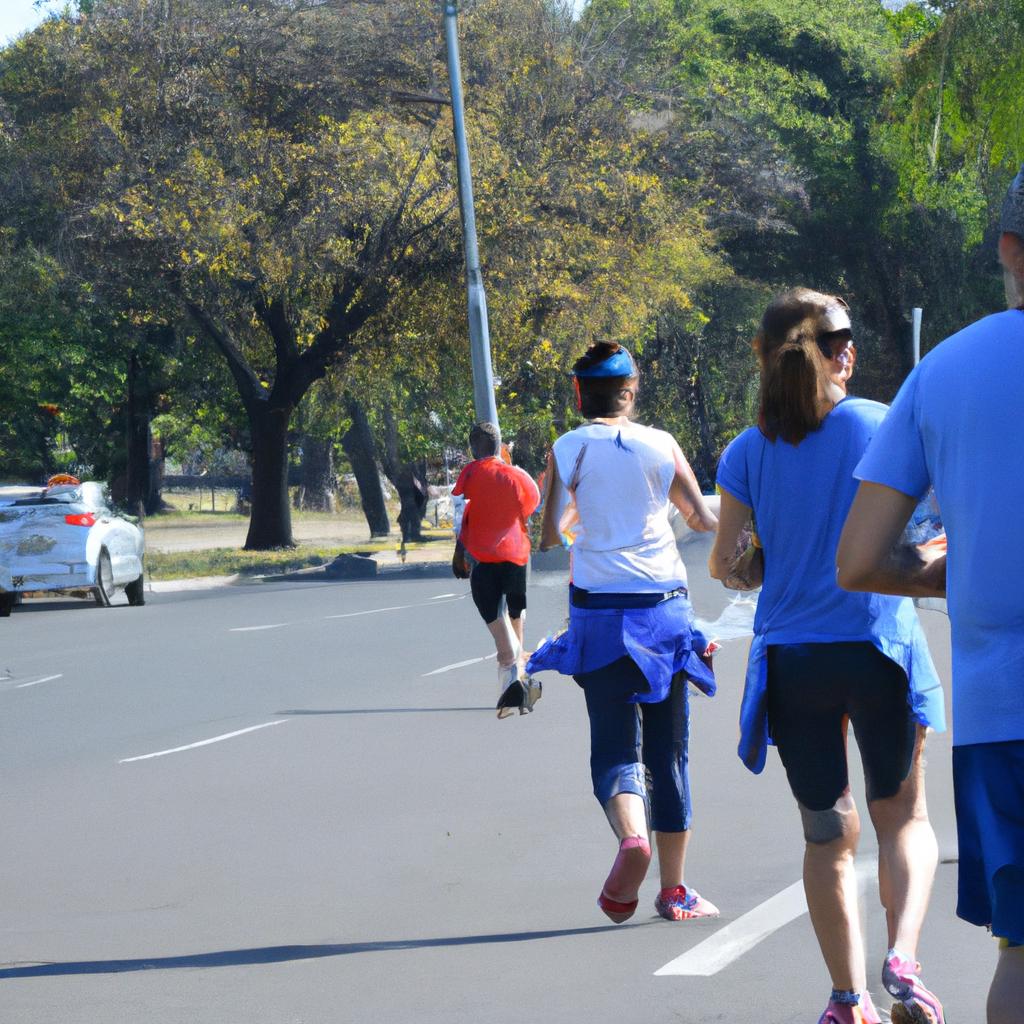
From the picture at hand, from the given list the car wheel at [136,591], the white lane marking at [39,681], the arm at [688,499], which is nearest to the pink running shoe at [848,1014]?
the arm at [688,499]

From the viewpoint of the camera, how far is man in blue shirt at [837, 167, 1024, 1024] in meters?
2.82

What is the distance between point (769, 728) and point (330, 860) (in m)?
2.95

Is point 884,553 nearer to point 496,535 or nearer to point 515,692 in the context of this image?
point 515,692

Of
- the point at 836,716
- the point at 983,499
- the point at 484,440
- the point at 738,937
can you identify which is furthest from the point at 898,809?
the point at 484,440

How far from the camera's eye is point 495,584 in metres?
11.2

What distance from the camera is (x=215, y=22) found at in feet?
102

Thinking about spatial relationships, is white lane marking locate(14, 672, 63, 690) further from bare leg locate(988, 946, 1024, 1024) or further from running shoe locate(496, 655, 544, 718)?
bare leg locate(988, 946, 1024, 1024)

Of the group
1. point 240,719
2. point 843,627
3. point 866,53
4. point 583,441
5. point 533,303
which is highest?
point 866,53

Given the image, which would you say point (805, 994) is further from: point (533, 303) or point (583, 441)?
point (533, 303)

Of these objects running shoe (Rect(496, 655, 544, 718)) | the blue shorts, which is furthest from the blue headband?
running shoe (Rect(496, 655, 544, 718))

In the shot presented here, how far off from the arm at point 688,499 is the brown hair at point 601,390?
240 mm

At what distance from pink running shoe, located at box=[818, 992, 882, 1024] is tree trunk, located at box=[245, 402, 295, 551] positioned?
31774 mm

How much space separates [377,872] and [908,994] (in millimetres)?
2941

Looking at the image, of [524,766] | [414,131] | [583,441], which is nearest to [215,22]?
[414,131]
